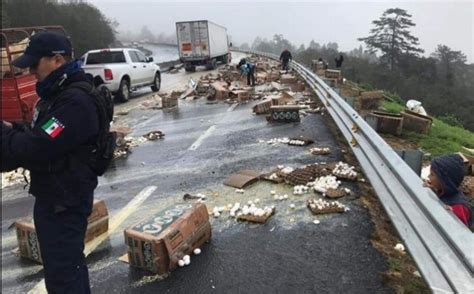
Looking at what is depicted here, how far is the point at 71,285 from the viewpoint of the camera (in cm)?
310

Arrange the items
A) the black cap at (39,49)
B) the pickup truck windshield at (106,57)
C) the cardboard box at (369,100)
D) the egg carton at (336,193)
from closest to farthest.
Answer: the black cap at (39,49) → the egg carton at (336,193) → the cardboard box at (369,100) → the pickup truck windshield at (106,57)

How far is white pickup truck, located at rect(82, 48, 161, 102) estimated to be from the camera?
1683 cm

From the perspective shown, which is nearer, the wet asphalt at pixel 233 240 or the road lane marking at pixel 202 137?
the wet asphalt at pixel 233 240

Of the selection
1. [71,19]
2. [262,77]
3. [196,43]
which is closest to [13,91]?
[262,77]

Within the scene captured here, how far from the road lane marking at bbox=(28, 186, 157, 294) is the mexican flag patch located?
1946 mm

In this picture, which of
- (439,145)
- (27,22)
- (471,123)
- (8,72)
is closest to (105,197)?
(439,145)

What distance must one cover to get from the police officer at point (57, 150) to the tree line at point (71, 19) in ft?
155

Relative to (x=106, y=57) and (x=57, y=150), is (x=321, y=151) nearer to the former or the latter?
(x=57, y=150)

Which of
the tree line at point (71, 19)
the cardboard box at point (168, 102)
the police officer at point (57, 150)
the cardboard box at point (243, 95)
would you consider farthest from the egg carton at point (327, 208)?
the tree line at point (71, 19)

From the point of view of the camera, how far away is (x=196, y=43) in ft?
111

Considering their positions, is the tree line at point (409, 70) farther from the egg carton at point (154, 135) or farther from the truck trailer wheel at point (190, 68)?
the egg carton at point (154, 135)

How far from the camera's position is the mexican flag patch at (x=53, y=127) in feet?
9.04

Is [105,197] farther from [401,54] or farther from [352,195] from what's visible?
[401,54]

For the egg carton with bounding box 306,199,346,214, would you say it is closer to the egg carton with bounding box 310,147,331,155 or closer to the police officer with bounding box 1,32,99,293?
the egg carton with bounding box 310,147,331,155
